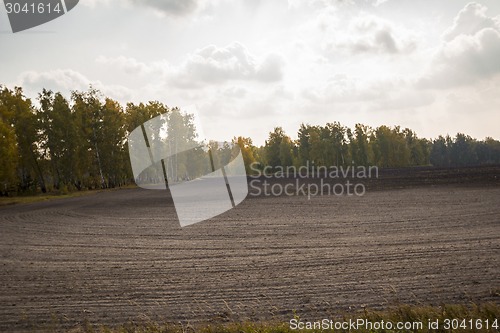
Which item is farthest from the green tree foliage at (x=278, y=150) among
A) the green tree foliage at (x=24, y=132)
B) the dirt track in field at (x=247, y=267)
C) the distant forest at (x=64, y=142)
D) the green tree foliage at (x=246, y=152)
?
the dirt track in field at (x=247, y=267)

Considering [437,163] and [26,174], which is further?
[437,163]

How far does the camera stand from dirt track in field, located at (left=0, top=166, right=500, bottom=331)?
8.63 meters

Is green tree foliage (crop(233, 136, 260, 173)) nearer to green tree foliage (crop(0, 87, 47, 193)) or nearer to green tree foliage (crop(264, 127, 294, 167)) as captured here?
green tree foliage (crop(264, 127, 294, 167))

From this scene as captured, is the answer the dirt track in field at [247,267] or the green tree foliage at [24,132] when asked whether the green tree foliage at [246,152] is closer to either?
the green tree foliage at [24,132]

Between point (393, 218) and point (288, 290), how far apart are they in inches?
483

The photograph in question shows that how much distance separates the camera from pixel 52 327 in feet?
26.1

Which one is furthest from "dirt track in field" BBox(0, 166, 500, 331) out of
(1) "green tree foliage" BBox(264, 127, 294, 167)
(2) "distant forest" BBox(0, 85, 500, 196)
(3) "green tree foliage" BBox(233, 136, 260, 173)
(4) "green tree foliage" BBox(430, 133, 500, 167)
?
(4) "green tree foliage" BBox(430, 133, 500, 167)

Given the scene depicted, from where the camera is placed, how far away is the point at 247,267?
38.7 feet

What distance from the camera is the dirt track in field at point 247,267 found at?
28.3 ft

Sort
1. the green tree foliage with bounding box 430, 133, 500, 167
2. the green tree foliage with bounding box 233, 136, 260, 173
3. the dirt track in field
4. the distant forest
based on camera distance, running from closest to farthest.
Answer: the dirt track in field, the distant forest, the green tree foliage with bounding box 233, 136, 260, 173, the green tree foliage with bounding box 430, 133, 500, 167

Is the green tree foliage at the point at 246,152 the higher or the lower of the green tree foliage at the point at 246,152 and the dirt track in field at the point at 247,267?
the higher

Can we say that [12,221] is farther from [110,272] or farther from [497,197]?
[497,197]

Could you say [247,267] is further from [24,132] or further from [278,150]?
[278,150]

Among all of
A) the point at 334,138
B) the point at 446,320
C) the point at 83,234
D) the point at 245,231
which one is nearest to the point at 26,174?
the point at 83,234
